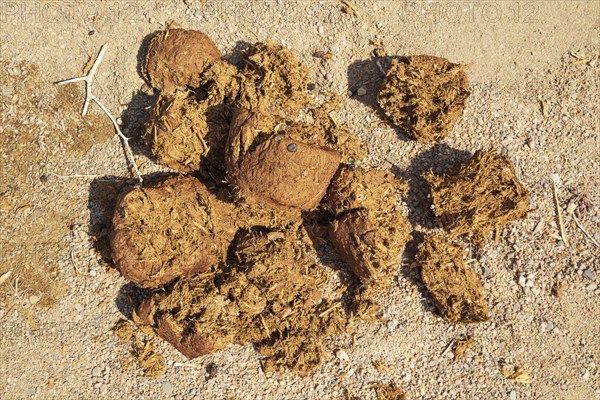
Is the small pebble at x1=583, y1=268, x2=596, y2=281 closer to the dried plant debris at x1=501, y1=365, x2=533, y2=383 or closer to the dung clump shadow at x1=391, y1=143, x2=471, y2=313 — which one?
the dried plant debris at x1=501, y1=365, x2=533, y2=383

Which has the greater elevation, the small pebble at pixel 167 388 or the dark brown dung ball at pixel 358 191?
the dark brown dung ball at pixel 358 191

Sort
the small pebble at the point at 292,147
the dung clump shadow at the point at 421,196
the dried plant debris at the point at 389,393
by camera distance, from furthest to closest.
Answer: the dung clump shadow at the point at 421,196, the dried plant debris at the point at 389,393, the small pebble at the point at 292,147

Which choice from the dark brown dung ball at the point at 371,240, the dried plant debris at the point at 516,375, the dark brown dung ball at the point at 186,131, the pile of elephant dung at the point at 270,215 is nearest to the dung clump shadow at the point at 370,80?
the pile of elephant dung at the point at 270,215

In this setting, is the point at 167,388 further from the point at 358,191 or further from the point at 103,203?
the point at 358,191

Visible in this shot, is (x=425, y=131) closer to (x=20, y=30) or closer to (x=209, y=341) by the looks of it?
(x=209, y=341)

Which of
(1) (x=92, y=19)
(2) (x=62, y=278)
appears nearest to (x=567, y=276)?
(2) (x=62, y=278)

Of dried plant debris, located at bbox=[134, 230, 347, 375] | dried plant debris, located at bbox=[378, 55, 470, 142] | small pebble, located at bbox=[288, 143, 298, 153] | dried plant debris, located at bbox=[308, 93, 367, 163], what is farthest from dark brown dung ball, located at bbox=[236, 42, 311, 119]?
dried plant debris, located at bbox=[134, 230, 347, 375]

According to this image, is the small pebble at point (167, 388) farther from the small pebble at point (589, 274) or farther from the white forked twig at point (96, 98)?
the small pebble at point (589, 274)
